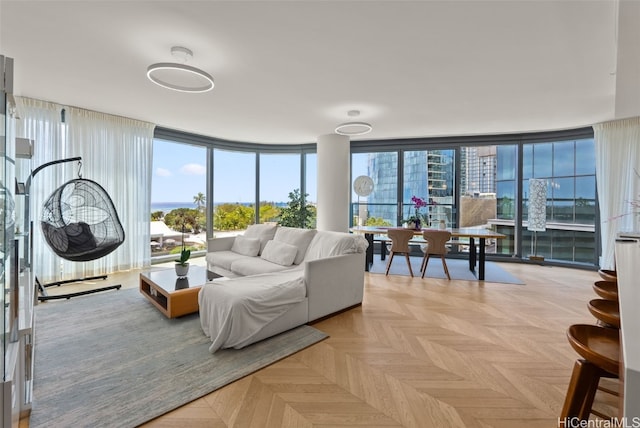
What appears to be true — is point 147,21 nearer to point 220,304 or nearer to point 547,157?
point 220,304

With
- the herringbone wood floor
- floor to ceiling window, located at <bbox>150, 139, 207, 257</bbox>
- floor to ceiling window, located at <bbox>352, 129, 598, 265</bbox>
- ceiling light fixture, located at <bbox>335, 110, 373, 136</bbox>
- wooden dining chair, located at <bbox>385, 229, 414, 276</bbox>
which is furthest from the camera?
floor to ceiling window, located at <bbox>150, 139, 207, 257</bbox>

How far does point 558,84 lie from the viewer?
3.30 metres

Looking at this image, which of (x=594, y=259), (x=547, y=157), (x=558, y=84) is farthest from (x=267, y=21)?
(x=594, y=259)

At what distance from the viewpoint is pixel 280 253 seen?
384cm

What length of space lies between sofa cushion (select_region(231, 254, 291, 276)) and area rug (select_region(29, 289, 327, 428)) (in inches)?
32.2

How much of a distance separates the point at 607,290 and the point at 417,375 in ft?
4.18

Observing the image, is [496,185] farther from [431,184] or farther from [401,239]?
[401,239]

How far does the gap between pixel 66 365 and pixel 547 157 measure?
760 centimetres

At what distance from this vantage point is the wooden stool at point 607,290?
1678 millimetres

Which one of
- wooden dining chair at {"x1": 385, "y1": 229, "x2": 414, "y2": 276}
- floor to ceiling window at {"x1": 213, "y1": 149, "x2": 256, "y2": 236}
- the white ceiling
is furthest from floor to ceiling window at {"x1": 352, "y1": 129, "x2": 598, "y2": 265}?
floor to ceiling window at {"x1": 213, "y1": 149, "x2": 256, "y2": 236}

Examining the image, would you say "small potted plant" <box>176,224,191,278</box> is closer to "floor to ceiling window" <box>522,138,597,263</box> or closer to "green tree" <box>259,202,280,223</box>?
"green tree" <box>259,202,280,223</box>

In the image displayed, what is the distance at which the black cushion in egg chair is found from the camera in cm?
333

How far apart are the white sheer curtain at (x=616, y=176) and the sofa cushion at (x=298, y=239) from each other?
4747 millimetres

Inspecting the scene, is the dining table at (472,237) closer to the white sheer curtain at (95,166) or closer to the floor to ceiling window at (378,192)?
the floor to ceiling window at (378,192)
